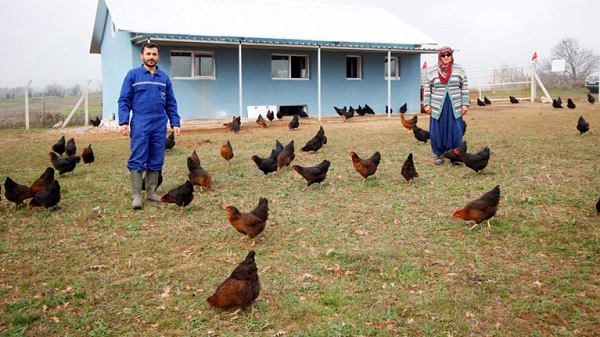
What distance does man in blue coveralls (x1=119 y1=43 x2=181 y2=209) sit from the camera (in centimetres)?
699

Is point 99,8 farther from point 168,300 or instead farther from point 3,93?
point 168,300

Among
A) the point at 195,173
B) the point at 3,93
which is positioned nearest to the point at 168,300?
the point at 195,173

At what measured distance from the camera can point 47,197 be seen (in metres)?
7.16

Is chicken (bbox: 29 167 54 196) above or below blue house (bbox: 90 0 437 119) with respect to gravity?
below

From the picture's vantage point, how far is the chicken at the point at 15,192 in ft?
24.1

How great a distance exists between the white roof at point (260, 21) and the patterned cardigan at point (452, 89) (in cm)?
1228

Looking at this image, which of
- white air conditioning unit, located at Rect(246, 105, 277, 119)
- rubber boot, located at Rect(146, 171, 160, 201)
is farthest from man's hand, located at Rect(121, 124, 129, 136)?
white air conditioning unit, located at Rect(246, 105, 277, 119)

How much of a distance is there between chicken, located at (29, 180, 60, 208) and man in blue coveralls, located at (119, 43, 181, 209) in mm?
1045

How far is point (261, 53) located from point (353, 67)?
16.3 feet

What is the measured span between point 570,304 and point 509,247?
4.27 ft

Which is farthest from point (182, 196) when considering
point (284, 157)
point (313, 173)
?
point (284, 157)

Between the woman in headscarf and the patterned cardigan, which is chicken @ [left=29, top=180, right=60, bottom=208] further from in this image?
the patterned cardigan

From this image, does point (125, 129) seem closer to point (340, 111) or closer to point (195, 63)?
point (195, 63)

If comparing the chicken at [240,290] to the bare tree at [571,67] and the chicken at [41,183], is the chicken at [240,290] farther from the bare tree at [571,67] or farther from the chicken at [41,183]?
the bare tree at [571,67]
